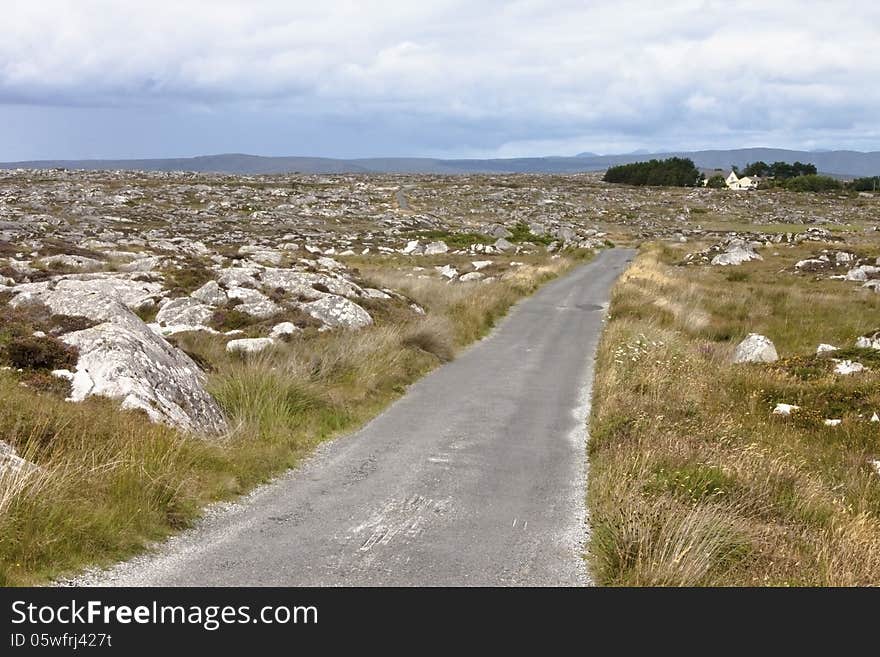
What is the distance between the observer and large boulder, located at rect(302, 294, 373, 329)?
75.8 feet

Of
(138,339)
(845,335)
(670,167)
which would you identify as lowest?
(845,335)

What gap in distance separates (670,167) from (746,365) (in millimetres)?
160923

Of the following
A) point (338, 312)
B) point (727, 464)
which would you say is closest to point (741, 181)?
point (338, 312)

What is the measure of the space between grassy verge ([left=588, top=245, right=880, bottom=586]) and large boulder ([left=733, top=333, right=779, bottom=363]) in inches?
22.2

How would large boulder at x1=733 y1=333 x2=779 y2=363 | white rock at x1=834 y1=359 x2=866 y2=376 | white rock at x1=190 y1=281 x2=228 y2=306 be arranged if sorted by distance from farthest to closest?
white rock at x1=190 y1=281 x2=228 y2=306 < large boulder at x1=733 y1=333 x2=779 y2=363 < white rock at x1=834 y1=359 x2=866 y2=376

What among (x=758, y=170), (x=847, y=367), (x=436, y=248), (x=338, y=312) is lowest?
(x=847, y=367)

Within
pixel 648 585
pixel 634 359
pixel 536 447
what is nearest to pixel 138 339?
pixel 536 447

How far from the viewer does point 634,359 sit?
18453mm

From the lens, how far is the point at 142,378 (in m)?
10.9

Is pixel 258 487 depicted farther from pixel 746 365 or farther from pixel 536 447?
pixel 746 365

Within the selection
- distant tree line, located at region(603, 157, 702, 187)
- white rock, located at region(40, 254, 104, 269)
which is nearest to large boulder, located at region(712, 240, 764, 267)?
white rock, located at region(40, 254, 104, 269)

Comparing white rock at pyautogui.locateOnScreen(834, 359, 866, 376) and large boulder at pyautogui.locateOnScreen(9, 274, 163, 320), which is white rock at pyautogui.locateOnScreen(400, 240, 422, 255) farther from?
white rock at pyautogui.locateOnScreen(834, 359, 866, 376)

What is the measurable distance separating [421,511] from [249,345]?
10630mm

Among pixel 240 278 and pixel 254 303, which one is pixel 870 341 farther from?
pixel 240 278
